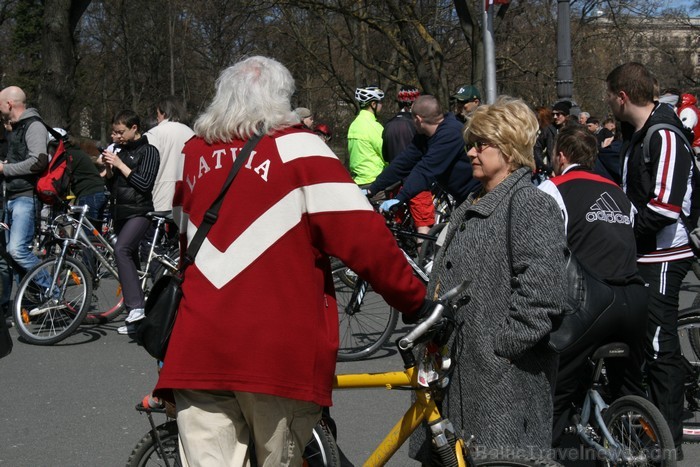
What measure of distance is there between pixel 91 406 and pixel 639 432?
3552 mm

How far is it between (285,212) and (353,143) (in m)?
8.06

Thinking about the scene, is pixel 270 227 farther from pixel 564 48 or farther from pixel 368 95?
pixel 564 48

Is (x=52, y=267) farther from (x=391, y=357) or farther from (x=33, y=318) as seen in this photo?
(x=391, y=357)

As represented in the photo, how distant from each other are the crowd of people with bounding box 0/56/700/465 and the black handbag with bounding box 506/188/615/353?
6 centimetres

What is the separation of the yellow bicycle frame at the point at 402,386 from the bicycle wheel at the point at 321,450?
19 centimetres

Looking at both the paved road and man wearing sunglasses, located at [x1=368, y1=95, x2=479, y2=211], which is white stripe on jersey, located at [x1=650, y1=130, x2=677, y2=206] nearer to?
the paved road

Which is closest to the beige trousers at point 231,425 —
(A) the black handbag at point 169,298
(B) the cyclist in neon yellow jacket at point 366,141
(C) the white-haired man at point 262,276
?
(C) the white-haired man at point 262,276

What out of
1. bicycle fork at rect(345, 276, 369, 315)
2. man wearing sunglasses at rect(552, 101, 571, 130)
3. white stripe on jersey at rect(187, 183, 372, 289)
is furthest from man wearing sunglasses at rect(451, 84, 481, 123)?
white stripe on jersey at rect(187, 183, 372, 289)

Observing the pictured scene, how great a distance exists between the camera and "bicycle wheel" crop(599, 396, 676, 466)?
392 cm

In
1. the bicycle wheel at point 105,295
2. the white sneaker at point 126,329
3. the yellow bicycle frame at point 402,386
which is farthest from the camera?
the bicycle wheel at point 105,295

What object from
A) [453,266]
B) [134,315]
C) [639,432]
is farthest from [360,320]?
[453,266]

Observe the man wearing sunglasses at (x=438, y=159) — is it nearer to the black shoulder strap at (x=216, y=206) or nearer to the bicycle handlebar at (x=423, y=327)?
the bicycle handlebar at (x=423, y=327)

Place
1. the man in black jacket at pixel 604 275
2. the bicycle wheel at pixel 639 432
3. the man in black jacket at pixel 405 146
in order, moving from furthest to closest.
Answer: the man in black jacket at pixel 405 146 → the man in black jacket at pixel 604 275 → the bicycle wheel at pixel 639 432

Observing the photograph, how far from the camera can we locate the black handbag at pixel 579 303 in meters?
3.71
